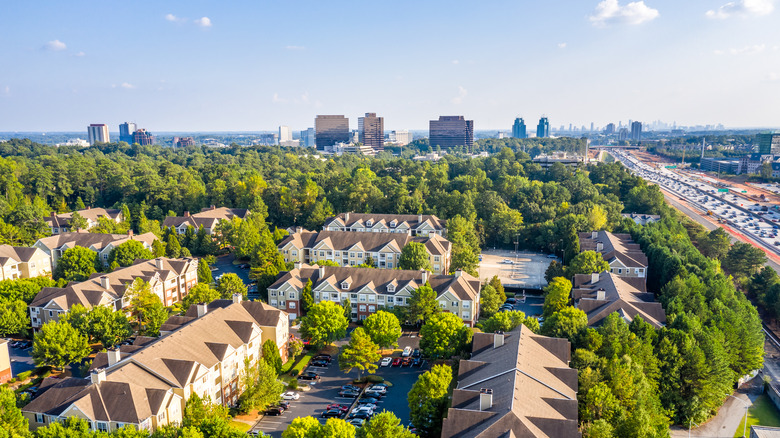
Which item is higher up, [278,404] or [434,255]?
[434,255]

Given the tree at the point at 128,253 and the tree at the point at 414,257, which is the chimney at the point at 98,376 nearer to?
the tree at the point at 128,253

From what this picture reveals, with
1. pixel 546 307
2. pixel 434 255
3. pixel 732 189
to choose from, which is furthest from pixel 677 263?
pixel 732 189

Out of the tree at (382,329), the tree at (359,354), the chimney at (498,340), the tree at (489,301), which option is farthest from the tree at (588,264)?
the tree at (359,354)

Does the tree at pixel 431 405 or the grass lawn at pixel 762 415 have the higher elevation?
the tree at pixel 431 405

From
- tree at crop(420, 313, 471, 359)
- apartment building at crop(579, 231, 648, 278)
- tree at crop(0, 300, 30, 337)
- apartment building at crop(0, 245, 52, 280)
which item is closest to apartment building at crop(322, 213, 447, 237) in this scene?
apartment building at crop(579, 231, 648, 278)

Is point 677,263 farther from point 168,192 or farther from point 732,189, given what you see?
point 732,189

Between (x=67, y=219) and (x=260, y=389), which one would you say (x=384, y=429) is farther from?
(x=67, y=219)

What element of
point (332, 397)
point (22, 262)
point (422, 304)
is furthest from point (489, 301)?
point (22, 262)
